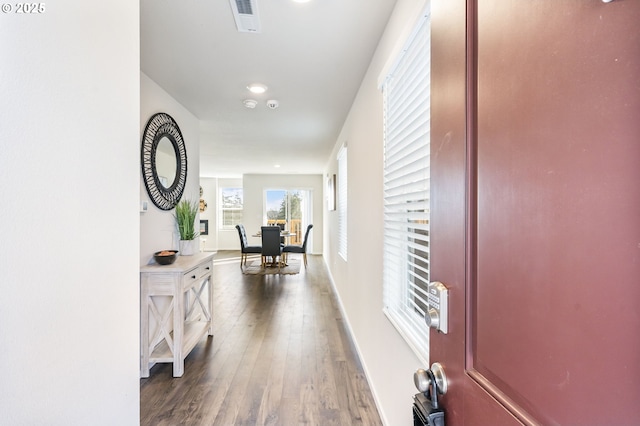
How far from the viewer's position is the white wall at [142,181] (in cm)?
236

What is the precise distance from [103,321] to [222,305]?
3.33m

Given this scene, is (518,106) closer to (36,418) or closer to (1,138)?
(1,138)

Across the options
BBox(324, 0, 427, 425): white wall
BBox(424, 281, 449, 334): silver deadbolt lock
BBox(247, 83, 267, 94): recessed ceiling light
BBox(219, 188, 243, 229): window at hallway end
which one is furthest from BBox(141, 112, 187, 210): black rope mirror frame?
BBox(219, 188, 243, 229): window at hallway end

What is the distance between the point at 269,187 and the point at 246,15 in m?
7.23

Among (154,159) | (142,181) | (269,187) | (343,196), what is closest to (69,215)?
(142,181)

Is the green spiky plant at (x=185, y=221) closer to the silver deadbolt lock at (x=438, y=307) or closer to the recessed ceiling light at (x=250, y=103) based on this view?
the recessed ceiling light at (x=250, y=103)

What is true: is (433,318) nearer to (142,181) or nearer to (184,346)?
(184,346)

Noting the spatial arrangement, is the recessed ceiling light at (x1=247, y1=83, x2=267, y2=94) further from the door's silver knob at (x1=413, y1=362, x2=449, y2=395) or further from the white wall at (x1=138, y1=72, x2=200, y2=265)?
the door's silver knob at (x1=413, y1=362, x2=449, y2=395)

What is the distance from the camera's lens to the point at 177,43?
185 cm

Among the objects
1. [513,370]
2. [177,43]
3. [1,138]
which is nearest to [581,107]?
[513,370]

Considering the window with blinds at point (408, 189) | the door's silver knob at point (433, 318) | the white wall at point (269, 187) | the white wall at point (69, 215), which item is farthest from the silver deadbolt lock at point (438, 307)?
the white wall at point (269, 187)

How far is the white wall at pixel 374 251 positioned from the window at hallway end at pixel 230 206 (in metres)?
7.39

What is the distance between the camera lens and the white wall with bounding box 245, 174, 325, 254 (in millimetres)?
8641

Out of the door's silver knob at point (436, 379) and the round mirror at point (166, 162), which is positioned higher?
the round mirror at point (166, 162)
